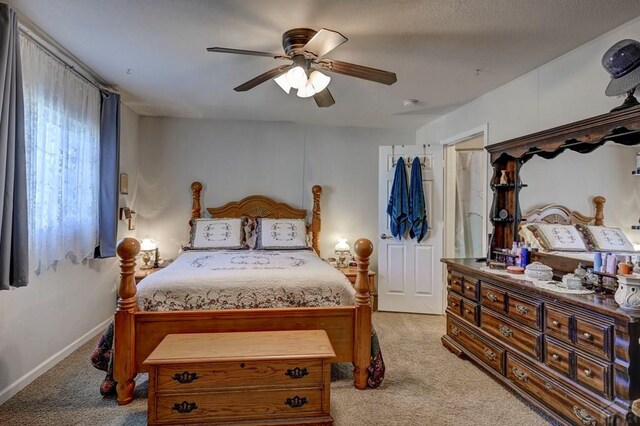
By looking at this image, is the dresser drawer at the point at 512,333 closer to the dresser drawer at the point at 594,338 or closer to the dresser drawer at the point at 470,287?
the dresser drawer at the point at 470,287

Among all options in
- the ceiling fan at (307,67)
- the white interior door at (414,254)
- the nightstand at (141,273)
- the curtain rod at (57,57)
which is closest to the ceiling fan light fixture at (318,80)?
the ceiling fan at (307,67)

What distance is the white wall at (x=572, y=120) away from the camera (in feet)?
6.86

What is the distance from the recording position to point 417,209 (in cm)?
416

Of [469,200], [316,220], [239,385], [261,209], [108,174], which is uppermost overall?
[108,174]

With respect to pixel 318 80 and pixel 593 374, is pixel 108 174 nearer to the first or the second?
pixel 318 80

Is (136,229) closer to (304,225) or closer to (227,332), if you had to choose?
(304,225)

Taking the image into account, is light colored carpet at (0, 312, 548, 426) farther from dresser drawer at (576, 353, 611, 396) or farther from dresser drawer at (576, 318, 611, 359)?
dresser drawer at (576, 318, 611, 359)

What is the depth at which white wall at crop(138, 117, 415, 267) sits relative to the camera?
175 inches

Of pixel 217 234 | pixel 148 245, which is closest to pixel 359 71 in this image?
pixel 217 234

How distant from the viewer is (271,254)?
11.7 feet

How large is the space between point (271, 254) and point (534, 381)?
2.37 m

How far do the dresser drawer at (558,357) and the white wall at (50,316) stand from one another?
2886 mm

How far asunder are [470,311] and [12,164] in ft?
10.5

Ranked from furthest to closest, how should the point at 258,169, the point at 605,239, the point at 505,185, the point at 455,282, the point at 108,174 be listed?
the point at 258,169 < the point at 108,174 < the point at 455,282 < the point at 505,185 < the point at 605,239
